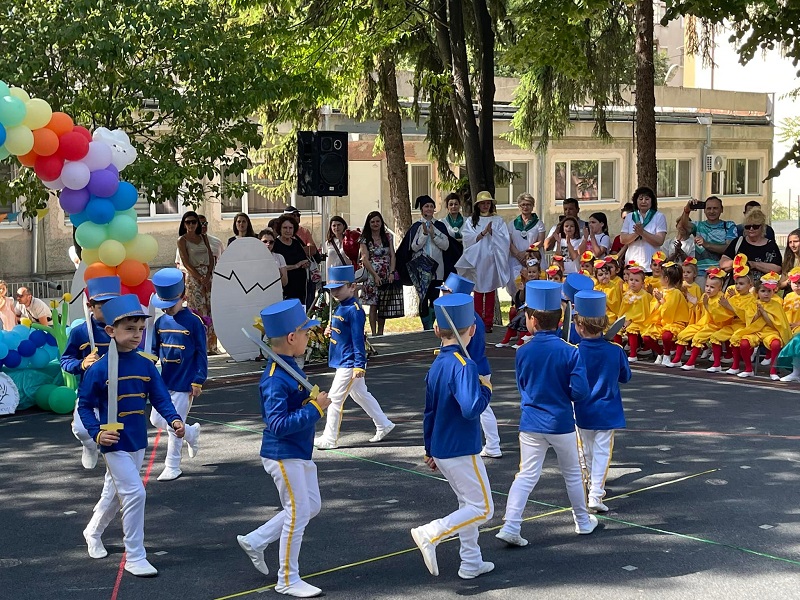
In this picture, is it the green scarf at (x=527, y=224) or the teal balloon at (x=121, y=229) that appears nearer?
the teal balloon at (x=121, y=229)

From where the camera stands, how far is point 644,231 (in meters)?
14.9

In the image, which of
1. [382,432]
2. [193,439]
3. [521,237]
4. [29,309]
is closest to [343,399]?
[382,432]

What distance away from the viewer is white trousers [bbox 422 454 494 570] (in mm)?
6336

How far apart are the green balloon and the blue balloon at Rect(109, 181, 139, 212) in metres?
2.77

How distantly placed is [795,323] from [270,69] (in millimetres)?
7492

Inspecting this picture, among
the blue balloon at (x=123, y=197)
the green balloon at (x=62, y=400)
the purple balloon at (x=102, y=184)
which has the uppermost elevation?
the purple balloon at (x=102, y=184)

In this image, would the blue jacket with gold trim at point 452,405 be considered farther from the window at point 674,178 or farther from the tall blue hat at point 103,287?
the window at point 674,178

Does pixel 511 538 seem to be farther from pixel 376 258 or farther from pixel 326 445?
pixel 376 258

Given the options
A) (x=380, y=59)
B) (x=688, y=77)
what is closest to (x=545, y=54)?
(x=380, y=59)

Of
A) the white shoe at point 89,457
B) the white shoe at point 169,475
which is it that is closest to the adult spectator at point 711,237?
the white shoe at point 169,475

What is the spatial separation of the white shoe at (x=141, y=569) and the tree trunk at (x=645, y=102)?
14.8m

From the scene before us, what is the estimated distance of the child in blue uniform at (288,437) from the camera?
6.14 meters

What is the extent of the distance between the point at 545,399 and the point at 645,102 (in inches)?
547

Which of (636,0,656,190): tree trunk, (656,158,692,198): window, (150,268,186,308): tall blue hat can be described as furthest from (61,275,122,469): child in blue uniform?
(656,158,692,198): window
